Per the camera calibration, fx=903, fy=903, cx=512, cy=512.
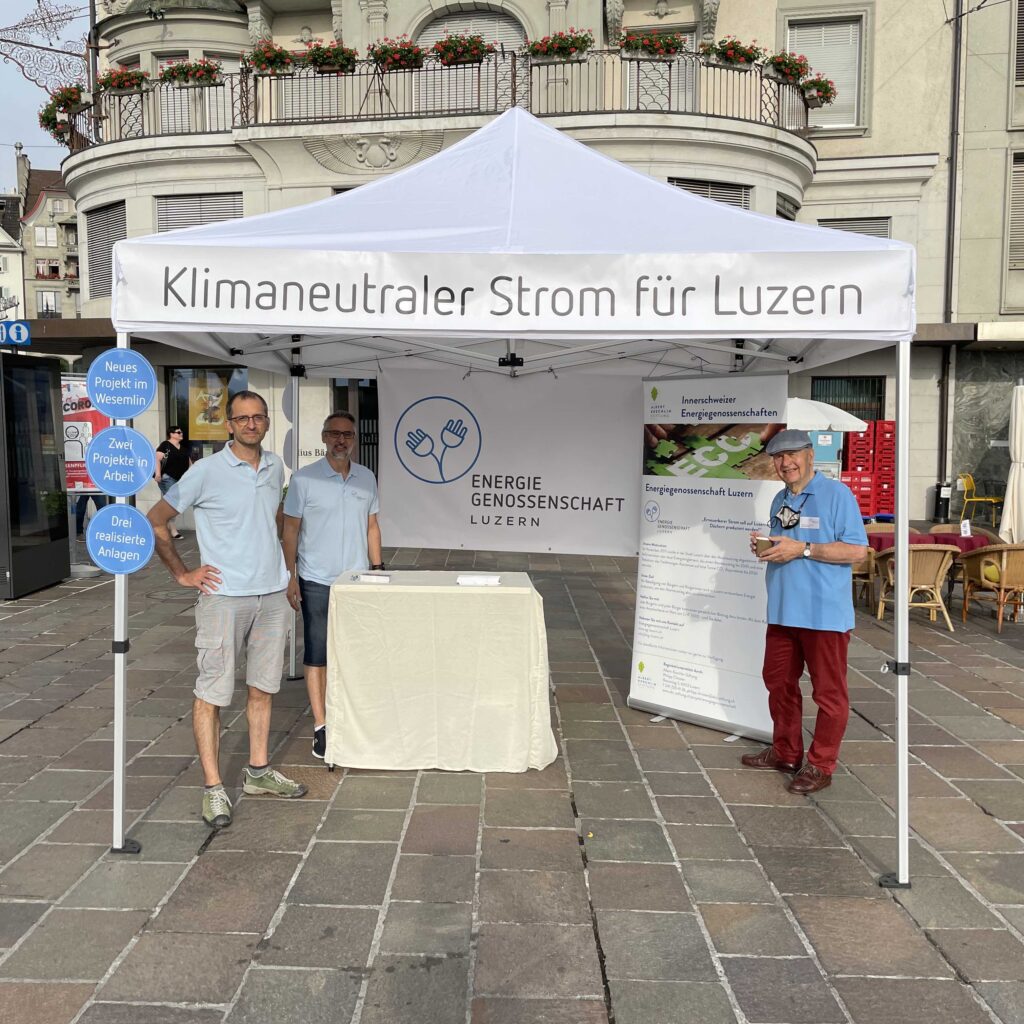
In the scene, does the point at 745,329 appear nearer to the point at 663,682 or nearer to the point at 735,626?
the point at 735,626

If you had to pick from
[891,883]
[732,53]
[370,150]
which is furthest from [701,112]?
[891,883]

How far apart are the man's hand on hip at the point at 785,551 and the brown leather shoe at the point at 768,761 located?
1.20 m

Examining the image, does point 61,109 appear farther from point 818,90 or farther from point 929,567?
point 929,567

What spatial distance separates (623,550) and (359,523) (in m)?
1.87

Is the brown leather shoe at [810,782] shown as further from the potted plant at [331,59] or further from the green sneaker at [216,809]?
the potted plant at [331,59]

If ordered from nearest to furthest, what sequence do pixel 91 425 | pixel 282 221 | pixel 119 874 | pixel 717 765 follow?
pixel 119 874, pixel 282 221, pixel 717 765, pixel 91 425

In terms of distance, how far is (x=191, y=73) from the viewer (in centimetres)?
1617

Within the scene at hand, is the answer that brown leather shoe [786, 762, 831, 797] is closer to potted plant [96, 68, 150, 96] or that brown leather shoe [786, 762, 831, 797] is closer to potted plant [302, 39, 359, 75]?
potted plant [302, 39, 359, 75]

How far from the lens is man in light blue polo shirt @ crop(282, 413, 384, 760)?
4836 millimetres

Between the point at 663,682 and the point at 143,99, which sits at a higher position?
the point at 143,99

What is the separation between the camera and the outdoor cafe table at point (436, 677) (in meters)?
4.60

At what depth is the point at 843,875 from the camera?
3646 millimetres

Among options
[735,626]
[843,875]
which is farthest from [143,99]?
[843,875]

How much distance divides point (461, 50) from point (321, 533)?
43.6 feet
